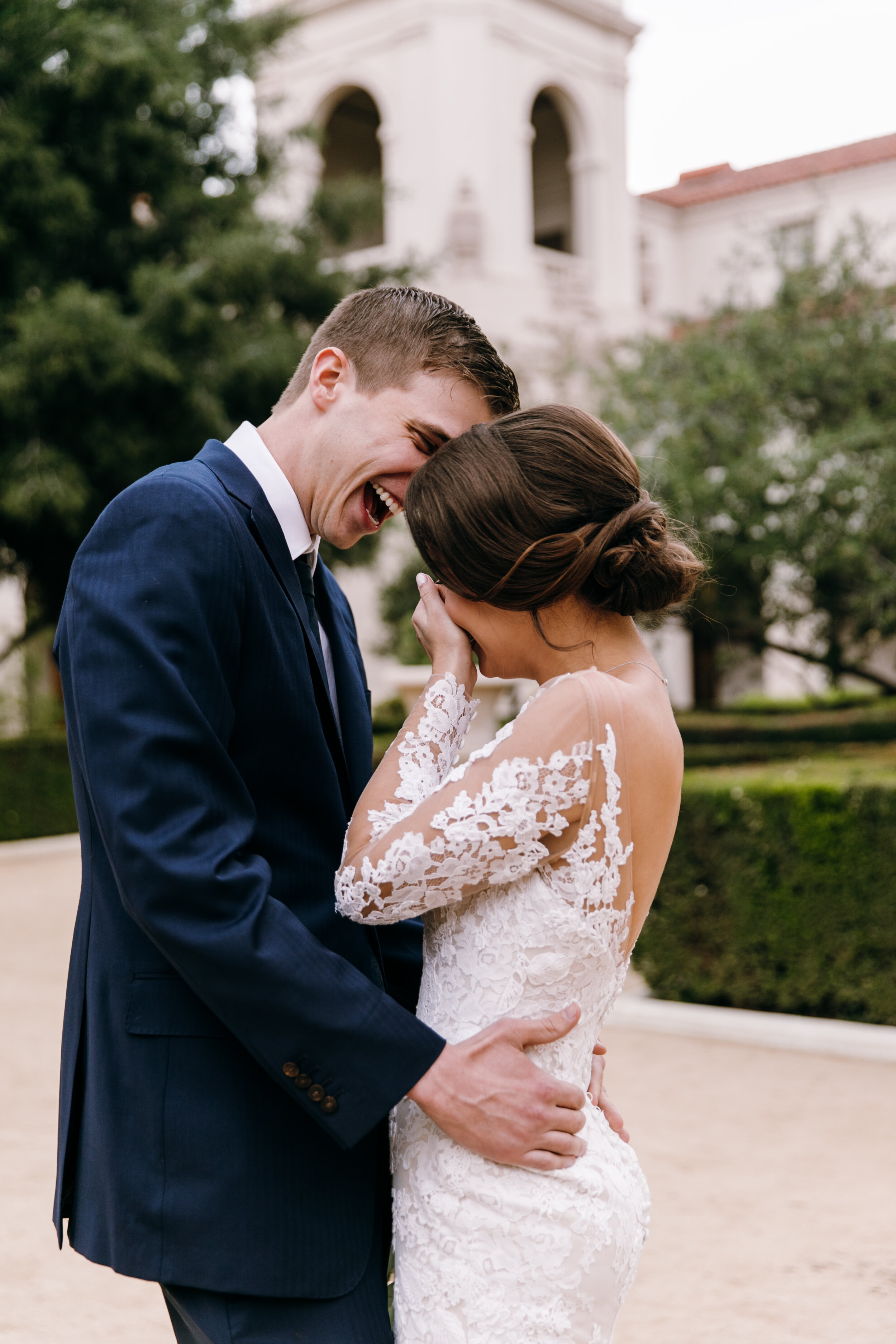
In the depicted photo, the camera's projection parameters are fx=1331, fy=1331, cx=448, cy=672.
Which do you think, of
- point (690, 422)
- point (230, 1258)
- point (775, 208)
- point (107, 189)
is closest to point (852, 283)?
point (690, 422)

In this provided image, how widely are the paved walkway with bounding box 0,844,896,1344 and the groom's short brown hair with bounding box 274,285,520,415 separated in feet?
9.80

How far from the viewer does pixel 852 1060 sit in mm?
6352

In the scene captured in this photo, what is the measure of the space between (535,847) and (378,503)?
25.8 inches

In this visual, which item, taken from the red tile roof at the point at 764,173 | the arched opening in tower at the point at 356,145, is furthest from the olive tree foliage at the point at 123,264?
the red tile roof at the point at 764,173

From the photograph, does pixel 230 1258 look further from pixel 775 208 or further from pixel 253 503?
pixel 775 208

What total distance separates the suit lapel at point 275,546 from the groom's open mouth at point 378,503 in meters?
0.16

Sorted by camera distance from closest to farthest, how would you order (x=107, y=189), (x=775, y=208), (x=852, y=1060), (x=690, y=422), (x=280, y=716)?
(x=280, y=716)
(x=852, y=1060)
(x=690, y=422)
(x=107, y=189)
(x=775, y=208)

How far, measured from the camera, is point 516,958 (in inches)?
69.9

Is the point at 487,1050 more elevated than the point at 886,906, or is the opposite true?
the point at 487,1050

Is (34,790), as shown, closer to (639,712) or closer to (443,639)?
(443,639)

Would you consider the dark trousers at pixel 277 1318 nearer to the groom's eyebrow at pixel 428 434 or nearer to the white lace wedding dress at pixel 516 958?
the white lace wedding dress at pixel 516 958

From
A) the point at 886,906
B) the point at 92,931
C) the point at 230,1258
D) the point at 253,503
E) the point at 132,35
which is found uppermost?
the point at 132,35

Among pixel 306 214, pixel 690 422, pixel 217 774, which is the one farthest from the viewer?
pixel 306 214

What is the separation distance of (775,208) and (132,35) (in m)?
21.6
